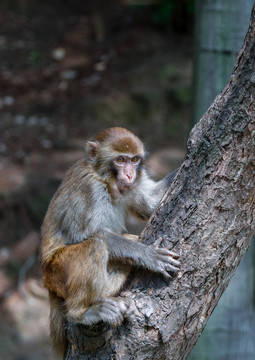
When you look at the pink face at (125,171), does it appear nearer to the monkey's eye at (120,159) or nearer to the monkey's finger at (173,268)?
the monkey's eye at (120,159)

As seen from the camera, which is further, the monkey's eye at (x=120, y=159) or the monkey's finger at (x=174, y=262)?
the monkey's eye at (x=120, y=159)

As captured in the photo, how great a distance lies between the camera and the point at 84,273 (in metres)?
4.12

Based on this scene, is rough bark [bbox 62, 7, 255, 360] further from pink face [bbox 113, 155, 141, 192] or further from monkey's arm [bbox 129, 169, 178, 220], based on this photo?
monkey's arm [bbox 129, 169, 178, 220]

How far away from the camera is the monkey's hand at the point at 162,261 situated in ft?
12.1

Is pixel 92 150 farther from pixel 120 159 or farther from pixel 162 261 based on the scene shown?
pixel 162 261

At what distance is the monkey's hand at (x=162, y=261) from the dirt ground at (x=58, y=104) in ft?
18.3

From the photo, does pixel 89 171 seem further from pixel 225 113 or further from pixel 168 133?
pixel 168 133

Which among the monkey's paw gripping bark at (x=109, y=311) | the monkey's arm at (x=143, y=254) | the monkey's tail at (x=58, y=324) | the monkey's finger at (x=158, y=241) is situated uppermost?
the monkey's finger at (x=158, y=241)

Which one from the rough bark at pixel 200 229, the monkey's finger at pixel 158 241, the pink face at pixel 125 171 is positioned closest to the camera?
the rough bark at pixel 200 229

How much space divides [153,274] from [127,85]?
8.72 m

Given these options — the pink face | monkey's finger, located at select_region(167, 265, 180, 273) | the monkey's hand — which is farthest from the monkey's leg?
the pink face

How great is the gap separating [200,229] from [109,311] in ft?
3.01

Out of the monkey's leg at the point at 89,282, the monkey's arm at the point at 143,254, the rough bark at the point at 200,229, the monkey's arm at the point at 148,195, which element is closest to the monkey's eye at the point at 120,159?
the monkey's arm at the point at 148,195

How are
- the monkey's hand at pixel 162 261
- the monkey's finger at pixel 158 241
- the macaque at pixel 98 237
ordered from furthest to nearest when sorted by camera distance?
the macaque at pixel 98 237 < the monkey's finger at pixel 158 241 < the monkey's hand at pixel 162 261
